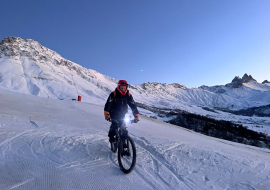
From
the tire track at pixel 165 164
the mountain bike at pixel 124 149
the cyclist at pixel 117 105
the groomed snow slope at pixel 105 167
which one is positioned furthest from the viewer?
the cyclist at pixel 117 105

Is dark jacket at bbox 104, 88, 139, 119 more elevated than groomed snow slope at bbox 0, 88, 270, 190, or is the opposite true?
dark jacket at bbox 104, 88, 139, 119

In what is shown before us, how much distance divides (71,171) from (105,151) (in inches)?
56.0

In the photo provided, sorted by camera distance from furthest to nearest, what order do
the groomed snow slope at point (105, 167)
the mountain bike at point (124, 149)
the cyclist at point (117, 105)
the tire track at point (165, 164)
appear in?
the cyclist at point (117, 105) → the mountain bike at point (124, 149) → the tire track at point (165, 164) → the groomed snow slope at point (105, 167)

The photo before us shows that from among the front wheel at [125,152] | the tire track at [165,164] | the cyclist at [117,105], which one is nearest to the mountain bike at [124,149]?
the front wheel at [125,152]

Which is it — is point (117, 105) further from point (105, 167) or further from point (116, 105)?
point (105, 167)

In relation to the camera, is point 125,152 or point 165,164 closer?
point 125,152

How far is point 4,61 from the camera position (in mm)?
Result: 93188

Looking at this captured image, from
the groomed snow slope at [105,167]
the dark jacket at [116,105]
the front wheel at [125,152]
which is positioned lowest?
the groomed snow slope at [105,167]

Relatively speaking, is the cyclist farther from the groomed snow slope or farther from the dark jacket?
the groomed snow slope

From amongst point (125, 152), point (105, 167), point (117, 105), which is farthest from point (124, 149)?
point (117, 105)

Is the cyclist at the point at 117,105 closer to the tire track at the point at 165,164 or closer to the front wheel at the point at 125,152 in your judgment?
the front wheel at the point at 125,152

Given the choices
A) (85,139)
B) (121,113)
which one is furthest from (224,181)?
(85,139)

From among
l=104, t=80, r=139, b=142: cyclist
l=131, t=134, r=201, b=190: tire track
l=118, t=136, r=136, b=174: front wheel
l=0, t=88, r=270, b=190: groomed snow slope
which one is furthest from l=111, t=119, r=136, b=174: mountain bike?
l=131, t=134, r=201, b=190: tire track

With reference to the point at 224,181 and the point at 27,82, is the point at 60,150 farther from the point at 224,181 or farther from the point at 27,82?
the point at 27,82
